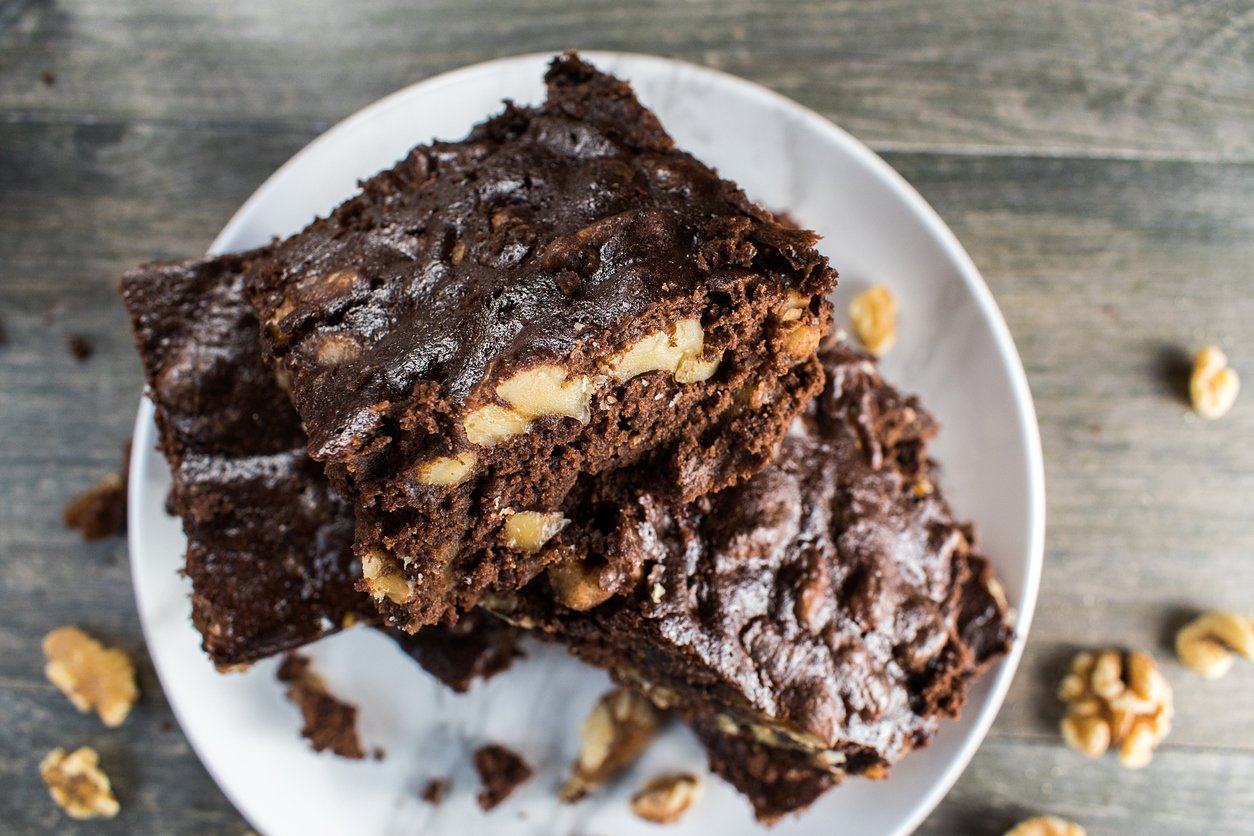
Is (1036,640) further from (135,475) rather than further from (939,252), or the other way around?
(135,475)

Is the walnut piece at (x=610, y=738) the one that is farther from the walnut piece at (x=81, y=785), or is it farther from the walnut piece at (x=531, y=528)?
the walnut piece at (x=81, y=785)

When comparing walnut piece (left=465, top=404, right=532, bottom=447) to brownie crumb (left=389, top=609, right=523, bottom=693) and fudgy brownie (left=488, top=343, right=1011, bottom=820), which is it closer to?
fudgy brownie (left=488, top=343, right=1011, bottom=820)

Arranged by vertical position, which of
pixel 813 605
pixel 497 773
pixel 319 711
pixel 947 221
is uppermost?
pixel 947 221

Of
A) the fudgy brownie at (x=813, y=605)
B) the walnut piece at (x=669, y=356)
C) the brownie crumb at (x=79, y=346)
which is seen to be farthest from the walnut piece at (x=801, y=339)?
the brownie crumb at (x=79, y=346)

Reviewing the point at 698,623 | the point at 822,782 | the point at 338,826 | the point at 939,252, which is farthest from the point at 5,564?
the point at 939,252

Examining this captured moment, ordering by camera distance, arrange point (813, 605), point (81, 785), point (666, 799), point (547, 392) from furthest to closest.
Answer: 1. point (81, 785)
2. point (666, 799)
3. point (813, 605)
4. point (547, 392)

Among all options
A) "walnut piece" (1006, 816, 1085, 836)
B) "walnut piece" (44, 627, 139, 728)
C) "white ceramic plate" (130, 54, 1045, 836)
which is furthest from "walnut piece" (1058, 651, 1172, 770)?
"walnut piece" (44, 627, 139, 728)

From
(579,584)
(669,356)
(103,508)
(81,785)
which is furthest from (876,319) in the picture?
(81,785)

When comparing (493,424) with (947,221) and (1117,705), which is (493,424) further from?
(1117,705)
